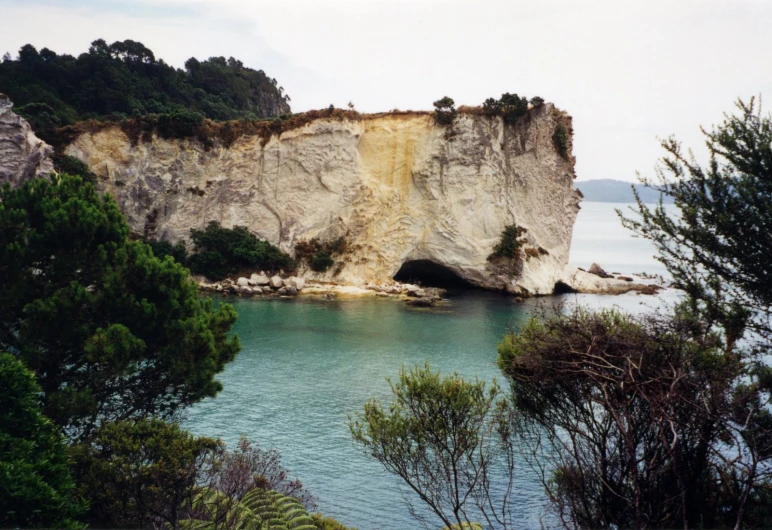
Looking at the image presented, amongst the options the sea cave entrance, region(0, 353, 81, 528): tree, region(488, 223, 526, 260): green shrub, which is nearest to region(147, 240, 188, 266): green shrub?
the sea cave entrance

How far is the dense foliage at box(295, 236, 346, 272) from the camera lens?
52875 millimetres

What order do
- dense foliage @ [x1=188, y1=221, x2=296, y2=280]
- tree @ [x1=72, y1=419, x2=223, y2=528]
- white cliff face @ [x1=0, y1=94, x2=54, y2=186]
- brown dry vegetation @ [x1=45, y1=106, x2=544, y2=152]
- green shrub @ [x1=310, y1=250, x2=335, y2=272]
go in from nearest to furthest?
tree @ [x1=72, y1=419, x2=223, y2=528], white cliff face @ [x1=0, y1=94, x2=54, y2=186], dense foliage @ [x1=188, y1=221, x2=296, y2=280], brown dry vegetation @ [x1=45, y1=106, x2=544, y2=152], green shrub @ [x1=310, y1=250, x2=335, y2=272]

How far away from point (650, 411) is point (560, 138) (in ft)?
164

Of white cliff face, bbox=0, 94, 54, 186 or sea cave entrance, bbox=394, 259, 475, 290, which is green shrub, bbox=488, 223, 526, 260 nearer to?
sea cave entrance, bbox=394, 259, 475, 290

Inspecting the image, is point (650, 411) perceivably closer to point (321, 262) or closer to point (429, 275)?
point (321, 262)

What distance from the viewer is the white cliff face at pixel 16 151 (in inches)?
1753

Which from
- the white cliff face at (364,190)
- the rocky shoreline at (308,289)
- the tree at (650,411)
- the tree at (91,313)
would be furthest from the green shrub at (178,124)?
the tree at (650,411)

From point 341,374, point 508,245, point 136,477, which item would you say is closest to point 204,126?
point 508,245

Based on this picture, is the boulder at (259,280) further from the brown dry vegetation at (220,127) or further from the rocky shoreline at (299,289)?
the brown dry vegetation at (220,127)

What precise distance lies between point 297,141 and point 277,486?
41685 mm

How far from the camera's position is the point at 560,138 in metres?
57.6

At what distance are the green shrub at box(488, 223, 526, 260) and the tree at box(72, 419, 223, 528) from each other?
140 ft

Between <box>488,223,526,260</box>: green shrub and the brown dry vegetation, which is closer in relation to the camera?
the brown dry vegetation

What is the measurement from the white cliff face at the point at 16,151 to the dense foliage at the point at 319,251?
64.8 feet
